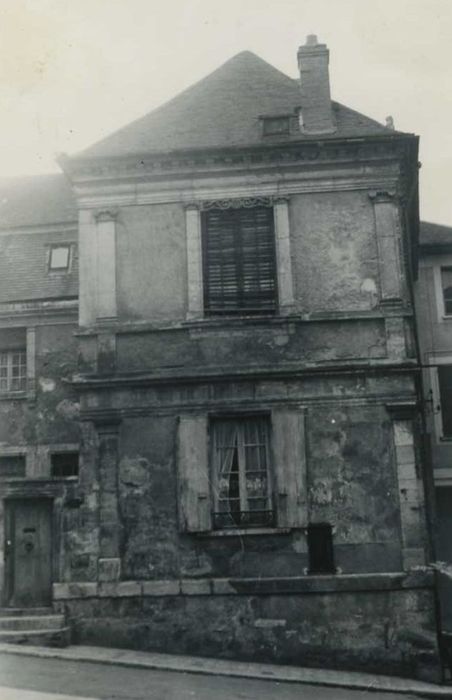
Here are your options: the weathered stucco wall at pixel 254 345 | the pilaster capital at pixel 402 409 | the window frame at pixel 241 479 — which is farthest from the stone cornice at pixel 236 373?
the window frame at pixel 241 479

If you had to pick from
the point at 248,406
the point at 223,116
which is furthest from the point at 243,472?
the point at 223,116

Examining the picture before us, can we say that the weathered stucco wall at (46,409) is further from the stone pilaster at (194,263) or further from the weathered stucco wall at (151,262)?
the stone pilaster at (194,263)

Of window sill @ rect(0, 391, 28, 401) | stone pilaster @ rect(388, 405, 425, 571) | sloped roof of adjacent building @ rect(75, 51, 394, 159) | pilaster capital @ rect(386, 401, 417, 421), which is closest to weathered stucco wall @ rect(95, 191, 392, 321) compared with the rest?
sloped roof of adjacent building @ rect(75, 51, 394, 159)

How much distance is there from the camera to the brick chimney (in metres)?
14.2

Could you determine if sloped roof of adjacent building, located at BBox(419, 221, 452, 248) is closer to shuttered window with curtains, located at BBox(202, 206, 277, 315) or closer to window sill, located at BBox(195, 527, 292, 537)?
shuttered window with curtains, located at BBox(202, 206, 277, 315)

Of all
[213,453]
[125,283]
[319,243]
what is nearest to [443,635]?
[213,453]

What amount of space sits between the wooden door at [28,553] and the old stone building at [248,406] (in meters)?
0.04

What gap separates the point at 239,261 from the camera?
13.7 meters

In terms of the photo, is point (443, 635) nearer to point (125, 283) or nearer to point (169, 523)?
point (169, 523)

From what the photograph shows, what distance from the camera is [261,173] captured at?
13.7 m

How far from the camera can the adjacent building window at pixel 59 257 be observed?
1898 centimetres

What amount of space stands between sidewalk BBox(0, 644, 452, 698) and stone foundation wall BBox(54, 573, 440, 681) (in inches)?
8.6

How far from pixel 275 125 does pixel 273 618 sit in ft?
27.9

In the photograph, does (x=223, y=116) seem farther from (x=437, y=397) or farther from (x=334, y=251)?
(x=437, y=397)
